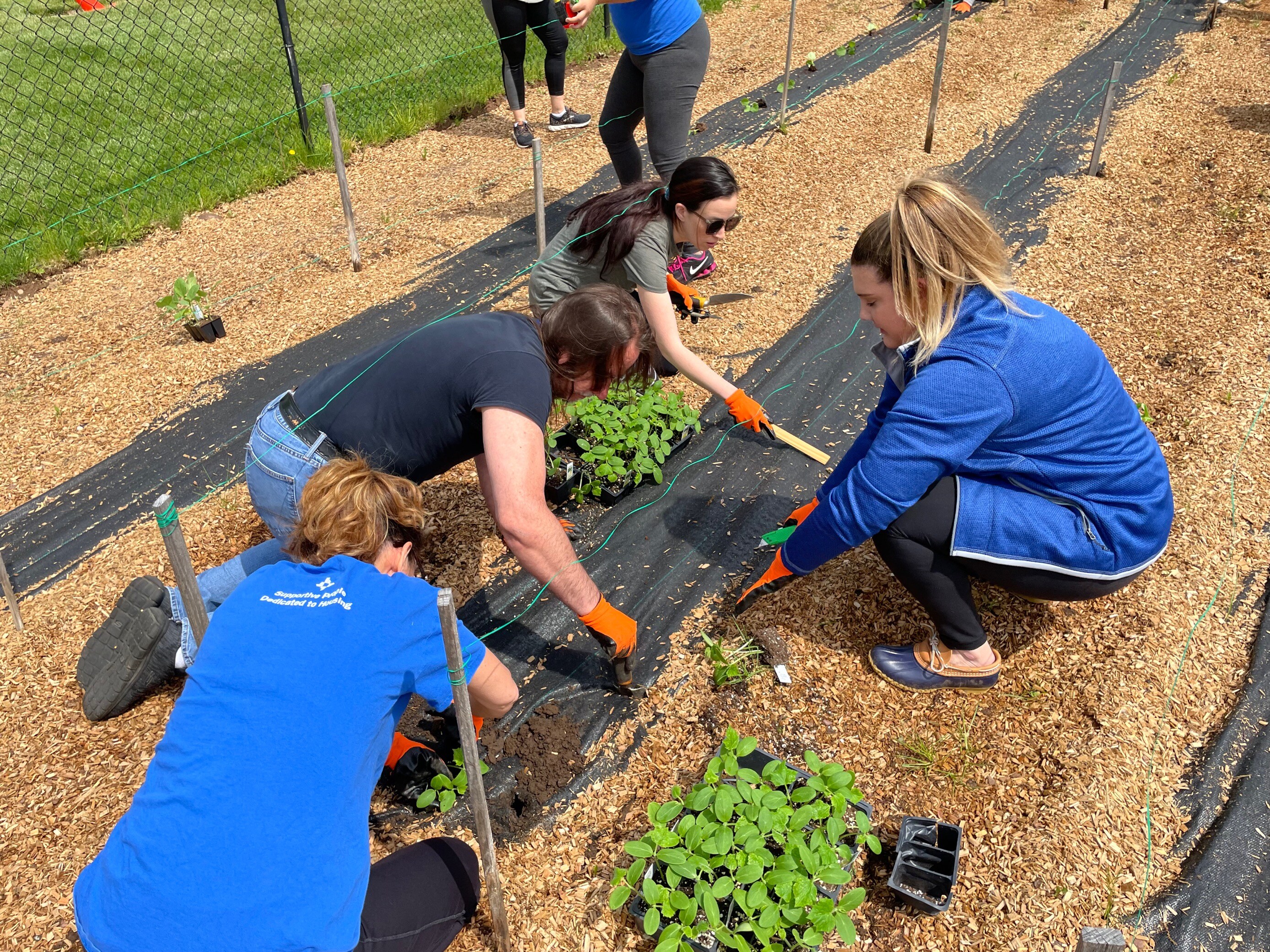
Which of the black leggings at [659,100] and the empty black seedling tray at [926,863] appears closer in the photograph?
the empty black seedling tray at [926,863]

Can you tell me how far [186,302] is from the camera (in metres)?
4.06

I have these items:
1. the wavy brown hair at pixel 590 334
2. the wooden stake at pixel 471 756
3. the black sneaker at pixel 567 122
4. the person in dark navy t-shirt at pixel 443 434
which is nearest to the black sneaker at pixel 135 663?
the person in dark navy t-shirt at pixel 443 434

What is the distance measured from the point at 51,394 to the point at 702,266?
121 inches

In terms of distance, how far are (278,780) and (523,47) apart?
226 inches

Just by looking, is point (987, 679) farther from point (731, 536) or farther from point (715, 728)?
point (731, 536)

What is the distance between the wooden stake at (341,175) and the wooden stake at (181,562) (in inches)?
115

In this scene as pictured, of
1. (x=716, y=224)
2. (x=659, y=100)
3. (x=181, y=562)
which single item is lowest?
(x=181, y=562)

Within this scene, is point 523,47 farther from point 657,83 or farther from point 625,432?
point 625,432

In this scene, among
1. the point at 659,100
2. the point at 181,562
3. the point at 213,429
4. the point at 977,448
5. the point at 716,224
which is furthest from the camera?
the point at 659,100

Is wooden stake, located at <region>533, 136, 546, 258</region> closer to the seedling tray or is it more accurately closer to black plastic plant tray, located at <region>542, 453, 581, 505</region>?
black plastic plant tray, located at <region>542, 453, 581, 505</region>

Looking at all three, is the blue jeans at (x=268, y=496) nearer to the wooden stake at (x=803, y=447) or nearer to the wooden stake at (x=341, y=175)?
the wooden stake at (x=803, y=447)

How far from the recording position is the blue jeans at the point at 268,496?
2283mm

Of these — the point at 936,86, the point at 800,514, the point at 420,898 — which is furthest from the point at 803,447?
the point at 936,86

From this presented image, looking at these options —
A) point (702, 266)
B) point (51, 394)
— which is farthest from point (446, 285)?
point (51, 394)
